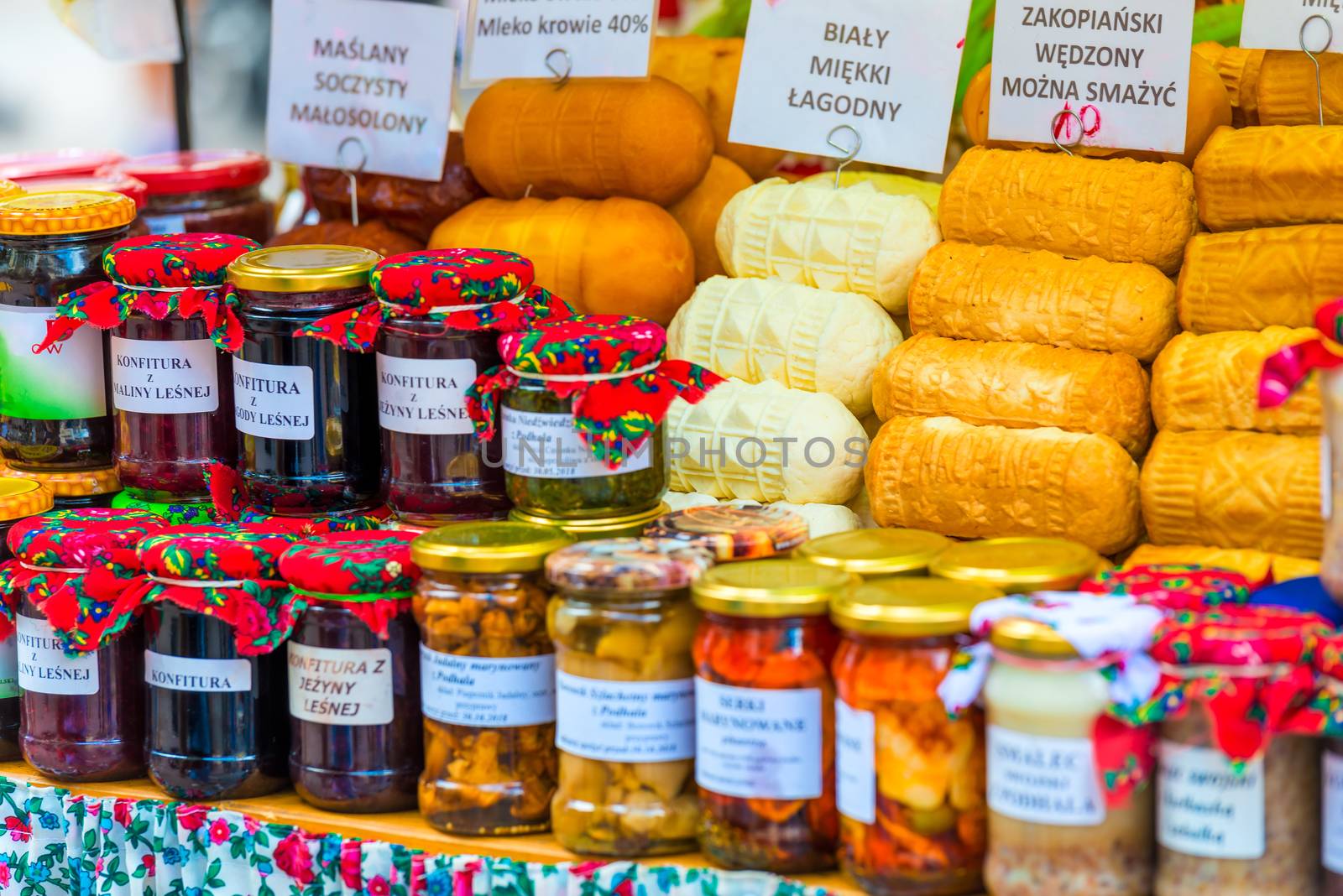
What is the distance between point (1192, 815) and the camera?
1119 millimetres

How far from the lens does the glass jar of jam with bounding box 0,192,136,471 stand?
1.74 metres

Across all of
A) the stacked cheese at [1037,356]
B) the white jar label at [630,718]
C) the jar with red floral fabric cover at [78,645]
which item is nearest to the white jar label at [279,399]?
the jar with red floral fabric cover at [78,645]

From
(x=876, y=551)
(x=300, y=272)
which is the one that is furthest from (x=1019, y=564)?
(x=300, y=272)

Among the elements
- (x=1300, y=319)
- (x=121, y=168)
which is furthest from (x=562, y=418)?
(x=121, y=168)

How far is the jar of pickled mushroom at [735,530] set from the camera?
1388mm

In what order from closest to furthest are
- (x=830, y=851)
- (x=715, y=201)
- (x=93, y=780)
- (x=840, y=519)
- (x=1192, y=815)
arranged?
(x=1192, y=815) → (x=830, y=851) → (x=93, y=780) → (x=840, y=519) → (x=715, y=201)

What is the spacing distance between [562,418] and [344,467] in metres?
0.31

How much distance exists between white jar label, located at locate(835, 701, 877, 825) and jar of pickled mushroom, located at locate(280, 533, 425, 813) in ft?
1.34

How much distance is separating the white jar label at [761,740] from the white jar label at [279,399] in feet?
1.86

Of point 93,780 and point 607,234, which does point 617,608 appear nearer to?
point 93,780

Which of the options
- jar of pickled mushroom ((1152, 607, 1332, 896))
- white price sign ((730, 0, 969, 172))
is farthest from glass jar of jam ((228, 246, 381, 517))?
jar of pickled mushroom ((1152, 607, 1332, 896))

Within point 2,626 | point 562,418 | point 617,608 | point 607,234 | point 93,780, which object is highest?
point 607,234

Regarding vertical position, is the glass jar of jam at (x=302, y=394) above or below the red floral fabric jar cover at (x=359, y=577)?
above

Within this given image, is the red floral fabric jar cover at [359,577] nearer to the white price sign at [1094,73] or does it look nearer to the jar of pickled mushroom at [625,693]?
the jar of pickled mushroom at [625,693]
